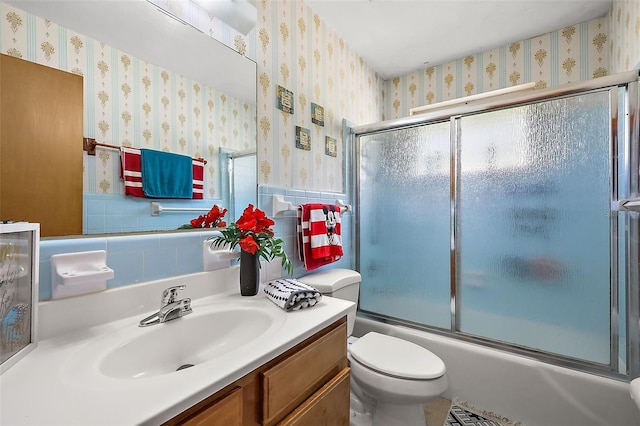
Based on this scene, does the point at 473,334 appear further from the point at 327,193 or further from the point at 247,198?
the point at 247,198

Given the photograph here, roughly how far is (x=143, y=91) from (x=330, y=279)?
120 cm

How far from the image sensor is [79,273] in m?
0.83

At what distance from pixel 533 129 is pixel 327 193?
3.92ft

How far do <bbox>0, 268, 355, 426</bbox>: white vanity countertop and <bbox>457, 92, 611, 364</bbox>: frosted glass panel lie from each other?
1099 millimetres

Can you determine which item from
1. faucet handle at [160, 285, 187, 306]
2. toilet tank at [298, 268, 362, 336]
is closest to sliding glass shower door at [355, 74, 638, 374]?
toilet tank at [298, 268, 362, 336]

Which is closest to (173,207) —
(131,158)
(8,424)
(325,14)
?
(131,158)

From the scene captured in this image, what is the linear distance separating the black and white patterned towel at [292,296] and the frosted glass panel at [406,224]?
1076 mm

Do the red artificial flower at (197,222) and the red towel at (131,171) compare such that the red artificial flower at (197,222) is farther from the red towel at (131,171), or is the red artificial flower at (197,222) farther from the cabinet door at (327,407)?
the cabinet door at (327,407)

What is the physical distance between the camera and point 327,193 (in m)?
1.97

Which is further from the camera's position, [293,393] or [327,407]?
[327,407]

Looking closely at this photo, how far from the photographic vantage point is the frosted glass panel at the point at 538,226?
142 centimetres

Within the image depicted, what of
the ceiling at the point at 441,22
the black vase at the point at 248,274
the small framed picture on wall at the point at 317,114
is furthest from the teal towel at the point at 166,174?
the ceiling at the point at 441,22

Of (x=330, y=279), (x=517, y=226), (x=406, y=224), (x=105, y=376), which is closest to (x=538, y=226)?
(x=517, y=226)

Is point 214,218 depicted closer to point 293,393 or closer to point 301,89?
point 293,393
